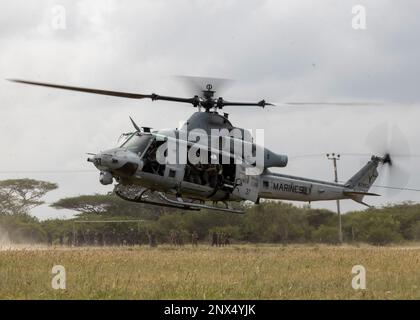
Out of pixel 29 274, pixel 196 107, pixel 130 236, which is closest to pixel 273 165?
pixel 196 107

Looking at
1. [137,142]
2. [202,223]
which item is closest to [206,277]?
[137,142]

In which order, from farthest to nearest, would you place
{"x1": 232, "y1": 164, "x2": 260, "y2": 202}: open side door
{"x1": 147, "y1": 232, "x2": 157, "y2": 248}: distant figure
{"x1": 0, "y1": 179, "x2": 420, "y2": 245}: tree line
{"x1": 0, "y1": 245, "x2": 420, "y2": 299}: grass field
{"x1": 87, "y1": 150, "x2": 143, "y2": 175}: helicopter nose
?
{"x1": 0, "y1": 179, "x2": 420, "y2": 245}: tree line, {"x1": 147, "y1": 232, "x2": 157, "y2": 248}: distant figure, {"x1": 232, "y1": 164, "x2": 260, "y2": 202}: open side door, {"x1": 87, "y1": 150, "x2": 143, "y2": 175}: helicopter nose, {"x1": 0, "y1": 245, "x2": 420, "y2": 299}: grass field

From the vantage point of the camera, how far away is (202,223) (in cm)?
5522

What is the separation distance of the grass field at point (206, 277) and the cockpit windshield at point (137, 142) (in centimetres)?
435

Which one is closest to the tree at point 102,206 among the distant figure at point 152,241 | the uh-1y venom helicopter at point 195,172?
the distant figure at point 152,241

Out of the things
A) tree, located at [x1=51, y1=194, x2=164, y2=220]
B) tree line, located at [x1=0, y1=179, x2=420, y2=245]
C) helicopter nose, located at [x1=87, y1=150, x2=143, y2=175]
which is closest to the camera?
helicopter nose, located at [x1=87, y1=150, x2=143, y2=175]

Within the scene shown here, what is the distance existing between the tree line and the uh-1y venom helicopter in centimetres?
1444

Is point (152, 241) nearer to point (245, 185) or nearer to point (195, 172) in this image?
point (245, 185)

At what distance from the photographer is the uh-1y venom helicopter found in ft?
84.8

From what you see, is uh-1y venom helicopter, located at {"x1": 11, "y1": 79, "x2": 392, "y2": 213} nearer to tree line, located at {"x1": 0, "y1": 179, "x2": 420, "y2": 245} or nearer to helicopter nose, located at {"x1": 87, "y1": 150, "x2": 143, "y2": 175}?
helicopter nose, located at {"x1": 87, "y1": 150, "x2": 143, "y2": 175}

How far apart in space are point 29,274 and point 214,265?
190 inches

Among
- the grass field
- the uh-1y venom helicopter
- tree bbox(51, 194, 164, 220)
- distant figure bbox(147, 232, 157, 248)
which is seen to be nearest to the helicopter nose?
the uh-1y venom helicopter

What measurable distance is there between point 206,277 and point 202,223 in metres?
38.0
